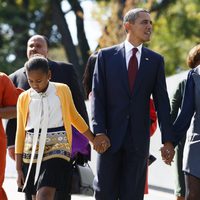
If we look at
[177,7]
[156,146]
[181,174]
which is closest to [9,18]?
[177,7]

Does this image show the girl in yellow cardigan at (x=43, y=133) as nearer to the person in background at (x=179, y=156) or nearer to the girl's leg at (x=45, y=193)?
the girl's leg at (x=45, y=193)

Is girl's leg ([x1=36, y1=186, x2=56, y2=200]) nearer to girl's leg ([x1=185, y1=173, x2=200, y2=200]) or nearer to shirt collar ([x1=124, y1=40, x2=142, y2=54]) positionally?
girl's leg ([x1=185, y1=173, x2=200, y2=200])

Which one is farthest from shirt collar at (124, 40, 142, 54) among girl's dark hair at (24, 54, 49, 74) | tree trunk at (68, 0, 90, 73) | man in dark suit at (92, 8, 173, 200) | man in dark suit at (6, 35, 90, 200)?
tree trunk at (68, 0, 90, 73)

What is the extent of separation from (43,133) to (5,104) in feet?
2.53

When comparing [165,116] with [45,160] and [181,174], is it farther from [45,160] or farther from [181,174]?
[181,174]

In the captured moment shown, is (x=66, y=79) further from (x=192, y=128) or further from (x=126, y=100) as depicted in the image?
(x=192, y=128)

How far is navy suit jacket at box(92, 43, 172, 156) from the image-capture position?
23.0 feet

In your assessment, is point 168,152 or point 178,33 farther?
point 178,33

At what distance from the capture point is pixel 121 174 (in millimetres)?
7117

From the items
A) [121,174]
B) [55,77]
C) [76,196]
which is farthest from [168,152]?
[76,196]

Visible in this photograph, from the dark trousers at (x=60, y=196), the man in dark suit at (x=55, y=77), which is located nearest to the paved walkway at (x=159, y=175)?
the man in dark suit at (x=55, y=77)

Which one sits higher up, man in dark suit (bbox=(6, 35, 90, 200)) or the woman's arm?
man in dark suit (bbox=(6, 35, 90, 200))

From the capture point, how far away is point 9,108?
735 cm

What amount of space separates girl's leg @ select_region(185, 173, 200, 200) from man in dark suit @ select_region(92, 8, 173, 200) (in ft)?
0.94
